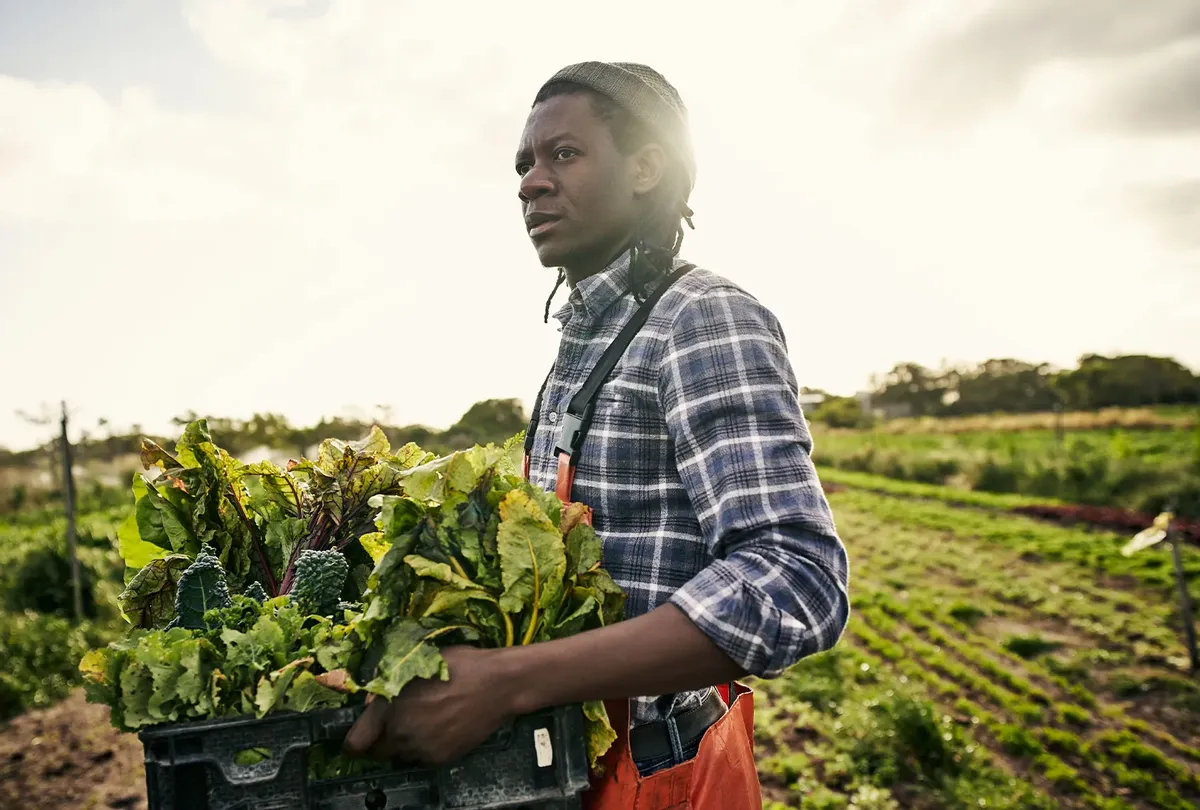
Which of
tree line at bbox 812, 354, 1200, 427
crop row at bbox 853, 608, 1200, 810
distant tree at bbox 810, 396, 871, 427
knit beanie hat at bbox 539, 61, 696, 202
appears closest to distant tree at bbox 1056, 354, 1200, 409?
tree line at bbox 812, 354, 1200, 427

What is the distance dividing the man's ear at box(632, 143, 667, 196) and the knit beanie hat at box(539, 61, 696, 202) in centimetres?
5

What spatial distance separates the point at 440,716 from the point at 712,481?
58cm

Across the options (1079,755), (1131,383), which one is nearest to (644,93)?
(1079,755)

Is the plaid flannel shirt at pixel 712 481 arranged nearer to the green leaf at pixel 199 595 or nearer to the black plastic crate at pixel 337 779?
the black plastic crate at pixel 337 779

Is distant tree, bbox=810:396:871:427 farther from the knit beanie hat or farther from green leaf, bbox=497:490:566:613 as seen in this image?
green leaf, bbox=497:490:566:613

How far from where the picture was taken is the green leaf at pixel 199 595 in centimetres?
151

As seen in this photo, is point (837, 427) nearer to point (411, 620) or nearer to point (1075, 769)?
point (1075, 769)

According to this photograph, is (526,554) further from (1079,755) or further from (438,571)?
(1079,755)

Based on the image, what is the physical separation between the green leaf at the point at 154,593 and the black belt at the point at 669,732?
1.01 m

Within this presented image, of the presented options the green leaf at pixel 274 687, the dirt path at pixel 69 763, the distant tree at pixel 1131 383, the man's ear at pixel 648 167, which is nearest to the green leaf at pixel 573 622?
the green leaf at pixel 274 687

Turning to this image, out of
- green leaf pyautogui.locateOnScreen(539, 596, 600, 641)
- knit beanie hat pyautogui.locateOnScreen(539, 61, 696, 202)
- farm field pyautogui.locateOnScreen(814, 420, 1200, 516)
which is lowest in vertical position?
farm field pyautogui.locateOnScreen(814, 420, 1200, 516)

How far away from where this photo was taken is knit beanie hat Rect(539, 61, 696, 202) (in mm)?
1764

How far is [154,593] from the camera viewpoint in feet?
5.52

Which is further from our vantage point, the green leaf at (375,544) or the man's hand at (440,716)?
the green leaf at (375,544)
